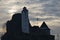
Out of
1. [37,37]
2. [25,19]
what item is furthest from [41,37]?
[25,19]

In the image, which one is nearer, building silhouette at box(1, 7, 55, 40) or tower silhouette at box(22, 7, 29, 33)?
building silhouette at box(1, 7, 55, 40)

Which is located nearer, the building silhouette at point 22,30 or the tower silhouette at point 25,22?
the building silhouette at point 22,30

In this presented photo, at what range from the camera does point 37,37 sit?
70625 millimetres

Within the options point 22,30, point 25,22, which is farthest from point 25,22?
point 22,30

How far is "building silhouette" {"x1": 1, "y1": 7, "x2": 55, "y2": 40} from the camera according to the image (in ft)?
231

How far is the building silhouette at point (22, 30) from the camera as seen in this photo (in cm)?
7044

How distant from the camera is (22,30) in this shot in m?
71.1

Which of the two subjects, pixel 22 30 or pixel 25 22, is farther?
pixel 25 22

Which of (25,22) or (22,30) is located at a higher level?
(25,22)

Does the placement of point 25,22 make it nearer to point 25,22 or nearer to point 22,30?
point 25,22

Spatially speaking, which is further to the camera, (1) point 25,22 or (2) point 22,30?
(1) point 25,22

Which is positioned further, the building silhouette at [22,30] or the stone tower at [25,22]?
the stone tower at [25,22]

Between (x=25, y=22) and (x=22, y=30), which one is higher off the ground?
(x=25, y=22)

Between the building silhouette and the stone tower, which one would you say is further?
the stone tower
